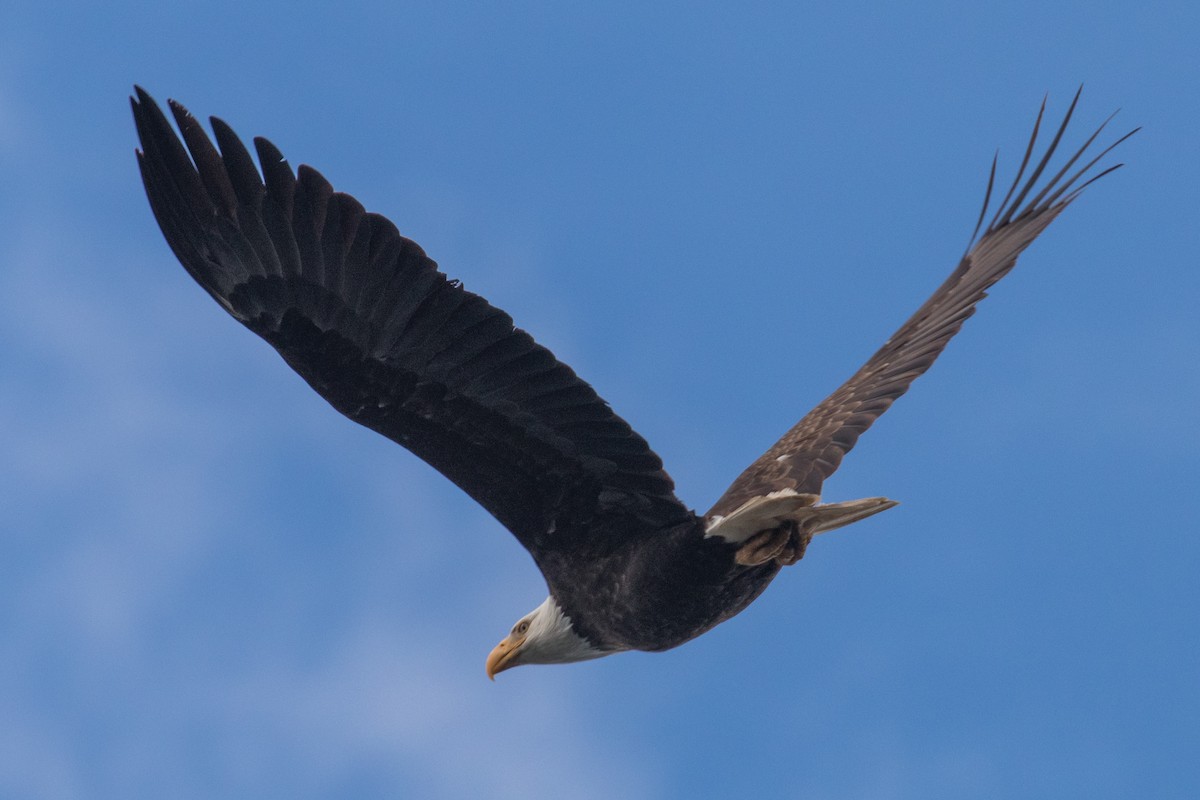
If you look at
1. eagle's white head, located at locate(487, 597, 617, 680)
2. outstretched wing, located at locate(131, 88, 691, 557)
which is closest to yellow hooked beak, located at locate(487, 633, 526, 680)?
eagle's white head, located at locate(487, 597, 617, 680)

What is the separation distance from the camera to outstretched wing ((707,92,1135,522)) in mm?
9727

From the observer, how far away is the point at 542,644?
9.80 meters

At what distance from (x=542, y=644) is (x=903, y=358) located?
2729mm

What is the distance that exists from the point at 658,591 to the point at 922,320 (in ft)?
9.76

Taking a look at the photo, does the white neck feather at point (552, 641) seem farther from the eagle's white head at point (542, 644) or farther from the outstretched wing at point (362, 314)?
the outstretched wing at point (362, 314)

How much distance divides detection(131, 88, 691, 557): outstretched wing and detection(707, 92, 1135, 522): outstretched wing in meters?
1.04

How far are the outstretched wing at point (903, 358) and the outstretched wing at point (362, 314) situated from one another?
1038mm

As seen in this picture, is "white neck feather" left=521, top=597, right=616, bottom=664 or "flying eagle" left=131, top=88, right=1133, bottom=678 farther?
"white neck feather" left=521, top=597, right=616, bottom=664

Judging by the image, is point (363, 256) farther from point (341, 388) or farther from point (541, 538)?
point (541, 538)

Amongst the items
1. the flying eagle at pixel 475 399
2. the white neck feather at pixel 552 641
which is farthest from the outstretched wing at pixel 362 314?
the white neck feather at pixel 552 641

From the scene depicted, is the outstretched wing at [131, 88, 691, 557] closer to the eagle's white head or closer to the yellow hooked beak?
the eagle's white head

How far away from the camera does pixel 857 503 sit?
8773mm

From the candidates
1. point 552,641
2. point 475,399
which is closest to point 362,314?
point 475,399

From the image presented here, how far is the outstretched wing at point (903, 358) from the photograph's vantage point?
9727mm
